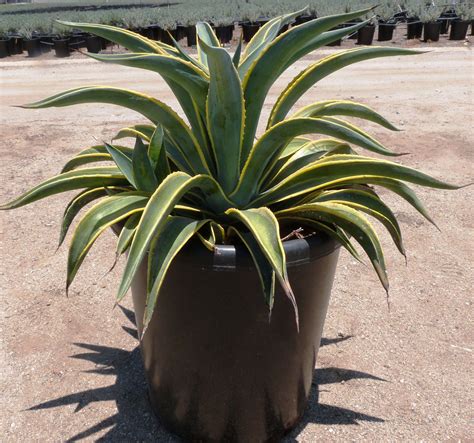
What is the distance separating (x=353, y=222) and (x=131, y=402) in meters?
1.27

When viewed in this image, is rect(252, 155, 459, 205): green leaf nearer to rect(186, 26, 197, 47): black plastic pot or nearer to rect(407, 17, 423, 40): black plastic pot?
rect(407, 17, 423, 40): black plastic pot

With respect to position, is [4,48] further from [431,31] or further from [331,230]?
[331,230]

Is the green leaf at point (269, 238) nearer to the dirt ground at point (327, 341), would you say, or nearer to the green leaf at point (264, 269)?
the green leaf at point (264, 269)

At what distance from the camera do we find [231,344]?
1.70 metres

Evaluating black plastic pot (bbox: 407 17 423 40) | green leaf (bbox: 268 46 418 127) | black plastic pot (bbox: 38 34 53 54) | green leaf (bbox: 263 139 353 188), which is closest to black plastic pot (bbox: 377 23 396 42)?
black plastic pot (bbox: 407 17 423 40)

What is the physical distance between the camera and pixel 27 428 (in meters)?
2.08

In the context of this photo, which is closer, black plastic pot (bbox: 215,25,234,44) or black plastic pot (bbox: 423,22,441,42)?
black plastic pot (bbox: 423,22,441,42)

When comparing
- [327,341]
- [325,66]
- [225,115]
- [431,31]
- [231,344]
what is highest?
[325,66]

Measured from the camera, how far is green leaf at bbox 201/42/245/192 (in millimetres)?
1437

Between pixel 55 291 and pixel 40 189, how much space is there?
1.50 m

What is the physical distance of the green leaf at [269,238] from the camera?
131 cm

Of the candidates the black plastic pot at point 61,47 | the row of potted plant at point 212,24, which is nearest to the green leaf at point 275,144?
the row of potted plant at point 212,24

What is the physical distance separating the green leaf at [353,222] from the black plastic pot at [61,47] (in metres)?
11.6

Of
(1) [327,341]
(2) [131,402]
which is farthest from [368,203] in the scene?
(2) [131,402]
